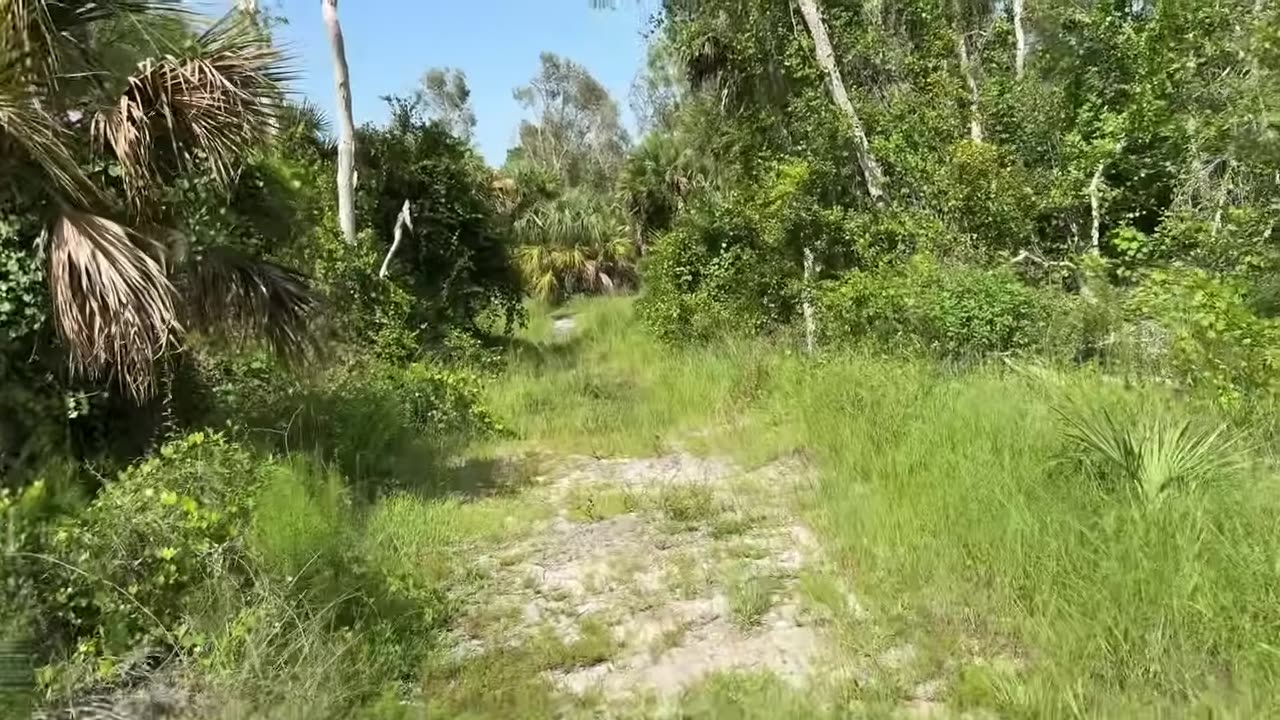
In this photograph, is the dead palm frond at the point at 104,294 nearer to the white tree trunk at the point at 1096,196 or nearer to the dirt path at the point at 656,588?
the dirt path at the point at 656,588

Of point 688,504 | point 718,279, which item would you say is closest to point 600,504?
point 688,504

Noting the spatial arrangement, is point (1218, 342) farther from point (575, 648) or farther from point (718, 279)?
point (718, 279)

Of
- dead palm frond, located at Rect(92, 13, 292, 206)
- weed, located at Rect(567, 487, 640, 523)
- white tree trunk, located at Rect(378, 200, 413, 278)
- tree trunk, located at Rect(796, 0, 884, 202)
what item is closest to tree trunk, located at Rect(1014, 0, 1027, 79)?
tree trunk, located at Rect(796, 0, 884, 202)

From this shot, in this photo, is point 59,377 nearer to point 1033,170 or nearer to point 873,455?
point 873,455

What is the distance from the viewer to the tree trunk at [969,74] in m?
13.9

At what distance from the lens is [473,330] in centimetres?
1594

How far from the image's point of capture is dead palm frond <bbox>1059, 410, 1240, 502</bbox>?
502 cm

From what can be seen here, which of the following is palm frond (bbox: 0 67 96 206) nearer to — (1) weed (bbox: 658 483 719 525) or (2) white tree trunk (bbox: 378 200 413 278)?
(1) weed (bbox: 658 483 719 525)

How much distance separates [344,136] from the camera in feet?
44.8

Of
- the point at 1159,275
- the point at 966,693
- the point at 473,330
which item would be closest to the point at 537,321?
the point at 473,330

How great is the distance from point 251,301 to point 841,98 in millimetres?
10189

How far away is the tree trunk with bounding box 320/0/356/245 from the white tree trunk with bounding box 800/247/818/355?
612 centimetres

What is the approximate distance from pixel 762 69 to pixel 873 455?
414 inches

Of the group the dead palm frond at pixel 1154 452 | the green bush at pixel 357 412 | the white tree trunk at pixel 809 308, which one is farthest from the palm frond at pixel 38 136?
the white tree trunk at pixel 809 308
